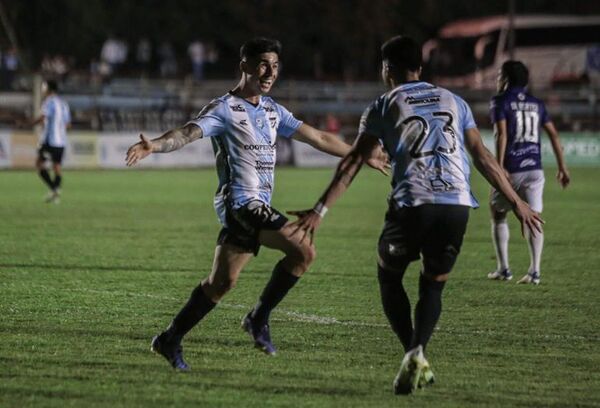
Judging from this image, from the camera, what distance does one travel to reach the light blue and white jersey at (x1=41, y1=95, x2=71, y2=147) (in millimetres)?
23109

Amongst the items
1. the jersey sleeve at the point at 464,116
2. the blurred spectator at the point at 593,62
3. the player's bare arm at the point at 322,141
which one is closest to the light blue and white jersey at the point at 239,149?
the player's bare arm at the point at 322,141

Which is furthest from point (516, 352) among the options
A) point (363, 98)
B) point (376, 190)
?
point (363, 98)

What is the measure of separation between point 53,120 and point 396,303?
16.7m

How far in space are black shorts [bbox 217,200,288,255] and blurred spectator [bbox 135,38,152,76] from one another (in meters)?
51.2

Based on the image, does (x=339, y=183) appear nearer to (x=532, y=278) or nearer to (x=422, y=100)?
(x=422, y=100)

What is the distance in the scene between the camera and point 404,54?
712cm

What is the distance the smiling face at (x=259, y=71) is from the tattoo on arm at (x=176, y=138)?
0.53m

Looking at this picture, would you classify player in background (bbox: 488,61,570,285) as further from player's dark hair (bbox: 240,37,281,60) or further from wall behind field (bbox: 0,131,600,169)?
wall behind field (bbox: 0,131,600,169)

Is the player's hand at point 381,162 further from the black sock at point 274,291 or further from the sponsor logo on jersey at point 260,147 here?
the black sock at point 274,291

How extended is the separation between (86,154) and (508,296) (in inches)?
991

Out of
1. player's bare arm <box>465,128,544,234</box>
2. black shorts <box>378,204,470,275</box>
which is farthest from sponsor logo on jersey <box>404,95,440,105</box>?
black shorts <box>378,204,470,275</box>

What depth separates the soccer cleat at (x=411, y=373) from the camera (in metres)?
6.93

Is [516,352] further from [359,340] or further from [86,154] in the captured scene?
[86,154]

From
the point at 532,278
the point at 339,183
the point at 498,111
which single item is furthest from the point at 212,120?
the point at 532,278
